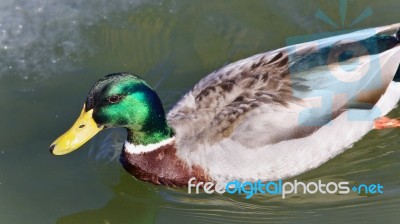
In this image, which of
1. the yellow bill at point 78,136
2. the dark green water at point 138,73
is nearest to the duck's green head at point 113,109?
the yellow bill at point 78,136

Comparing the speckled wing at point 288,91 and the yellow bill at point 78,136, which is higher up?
the speckled wing at point 288,91

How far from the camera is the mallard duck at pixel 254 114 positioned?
17.9 ft

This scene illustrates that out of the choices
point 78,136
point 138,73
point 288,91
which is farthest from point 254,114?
point 138,73

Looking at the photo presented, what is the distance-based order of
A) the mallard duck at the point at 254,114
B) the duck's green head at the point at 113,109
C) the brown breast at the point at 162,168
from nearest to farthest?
the duck's green head at the point at 113,109 → the mallard duck at the point at 254,114 → the brown breast at the point at 162,168

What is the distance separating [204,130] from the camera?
A: 559 cm

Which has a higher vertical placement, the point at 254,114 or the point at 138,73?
the point at 138,73

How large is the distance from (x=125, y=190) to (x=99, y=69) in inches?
56.2

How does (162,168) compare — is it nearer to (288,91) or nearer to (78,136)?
(78,136)

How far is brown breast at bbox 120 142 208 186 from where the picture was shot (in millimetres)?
5664

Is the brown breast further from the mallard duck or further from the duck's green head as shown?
the duck's green head

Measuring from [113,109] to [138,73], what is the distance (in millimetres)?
1580

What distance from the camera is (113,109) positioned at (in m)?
5.37

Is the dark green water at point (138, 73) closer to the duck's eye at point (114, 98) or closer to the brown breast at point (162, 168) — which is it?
the brown breast at point (162, 168)

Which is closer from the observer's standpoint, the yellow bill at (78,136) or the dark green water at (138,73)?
Result: the yellow bill at (78,136)
